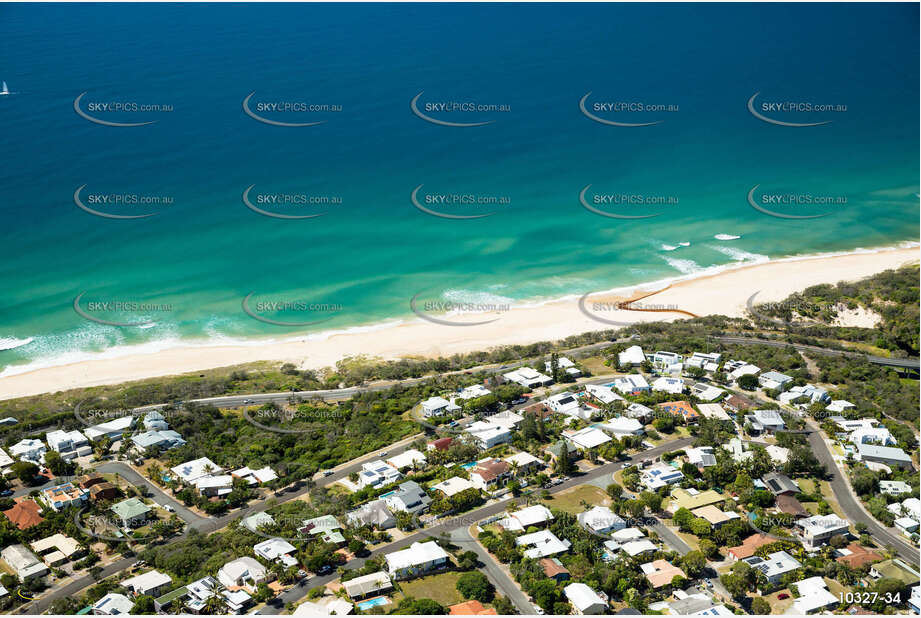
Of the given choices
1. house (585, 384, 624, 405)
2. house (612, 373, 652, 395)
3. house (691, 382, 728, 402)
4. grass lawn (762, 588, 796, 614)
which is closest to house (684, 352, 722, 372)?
house (691, 382, 728, 402)

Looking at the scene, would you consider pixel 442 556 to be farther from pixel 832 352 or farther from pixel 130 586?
pixel 832 352

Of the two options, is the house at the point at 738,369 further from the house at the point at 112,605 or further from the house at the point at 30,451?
the house at the point at 30,451

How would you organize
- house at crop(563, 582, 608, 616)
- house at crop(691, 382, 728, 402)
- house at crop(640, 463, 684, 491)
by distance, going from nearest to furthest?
house at crop(563, 582, 608, 616), house at crop(640, 463, 684, 491), house at crop(691, 382, 728, 402)

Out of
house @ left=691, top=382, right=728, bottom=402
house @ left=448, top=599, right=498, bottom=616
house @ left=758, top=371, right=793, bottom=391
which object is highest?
house @ left=758, top=371, right=793, bottom=391

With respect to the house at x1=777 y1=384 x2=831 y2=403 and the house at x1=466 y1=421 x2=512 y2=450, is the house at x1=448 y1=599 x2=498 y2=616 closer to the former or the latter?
the house at x1=466 y1=421 x2=512 y2=450

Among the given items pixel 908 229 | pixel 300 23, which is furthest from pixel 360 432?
pixel 300 23

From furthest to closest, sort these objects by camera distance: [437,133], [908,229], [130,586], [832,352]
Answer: [437,133] < [908,229] < [832,352] < [130,586]

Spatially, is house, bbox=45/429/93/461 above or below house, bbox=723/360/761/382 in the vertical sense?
below

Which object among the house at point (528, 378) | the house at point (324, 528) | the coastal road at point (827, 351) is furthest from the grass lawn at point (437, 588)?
the coastal road at point (827, 351)
